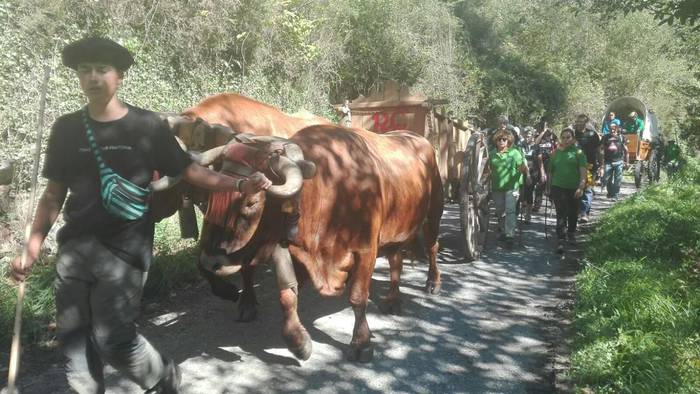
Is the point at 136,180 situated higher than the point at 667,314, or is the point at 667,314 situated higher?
the point at 136,180

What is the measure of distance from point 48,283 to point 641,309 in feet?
16.6

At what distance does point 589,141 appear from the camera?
11.4m

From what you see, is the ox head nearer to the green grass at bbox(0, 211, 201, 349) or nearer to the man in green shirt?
the green grass at bbox(0, 211, 201, 349)

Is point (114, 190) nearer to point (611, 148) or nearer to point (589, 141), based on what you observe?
point (589, 141)

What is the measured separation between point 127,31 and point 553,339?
812cm

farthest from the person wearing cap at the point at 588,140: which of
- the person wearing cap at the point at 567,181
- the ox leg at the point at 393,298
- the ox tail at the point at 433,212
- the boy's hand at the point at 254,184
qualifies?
the boy's hand at the point at 254,184

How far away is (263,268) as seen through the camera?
280 inches

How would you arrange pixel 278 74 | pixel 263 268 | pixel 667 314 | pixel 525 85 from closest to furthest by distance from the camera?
1. pixel 667 314
2. pixel 263 268
3. pixel 278 74
4. pixel 525 85

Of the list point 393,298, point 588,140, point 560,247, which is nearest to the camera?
point 393,298

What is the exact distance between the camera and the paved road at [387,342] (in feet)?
13.6

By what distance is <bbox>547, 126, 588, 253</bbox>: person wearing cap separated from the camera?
8523 millimetres

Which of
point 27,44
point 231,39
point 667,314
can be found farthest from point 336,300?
point 231,39

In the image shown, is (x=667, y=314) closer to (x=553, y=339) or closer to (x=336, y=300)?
(x=553, y=339)

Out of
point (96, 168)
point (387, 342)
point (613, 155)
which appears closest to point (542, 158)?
point (613, 155)
